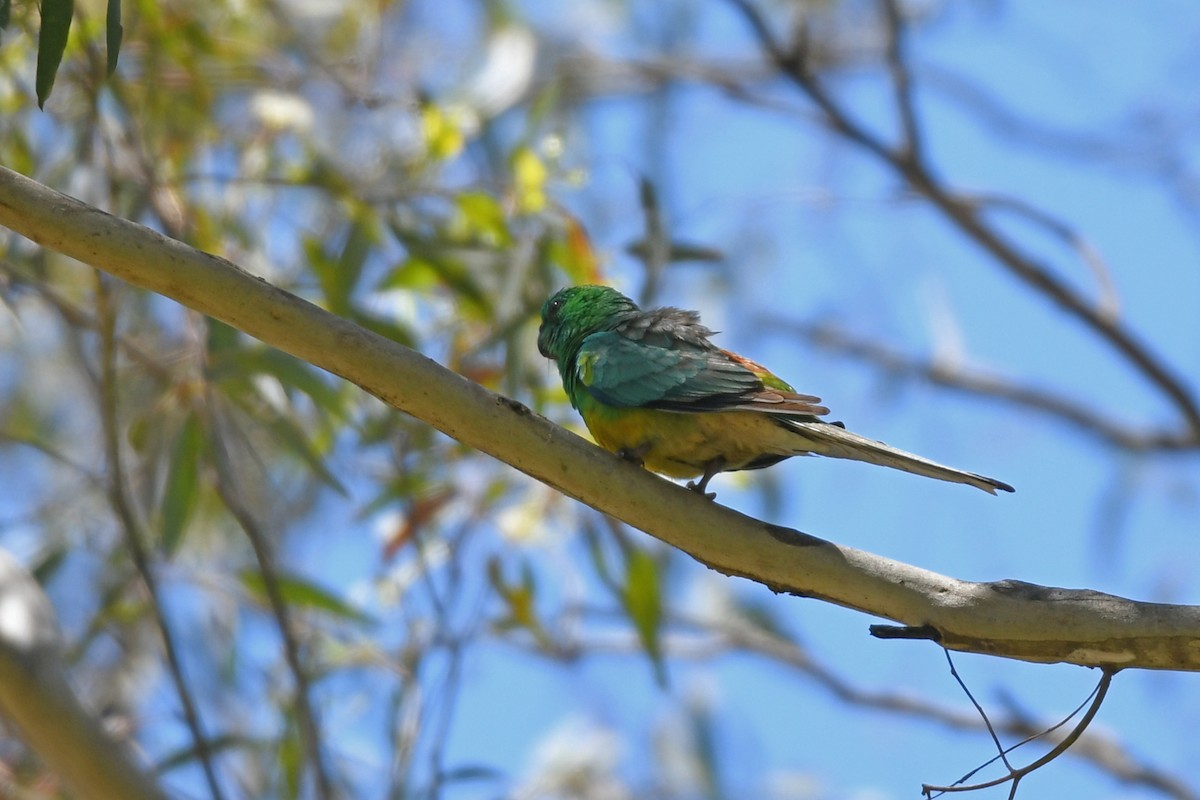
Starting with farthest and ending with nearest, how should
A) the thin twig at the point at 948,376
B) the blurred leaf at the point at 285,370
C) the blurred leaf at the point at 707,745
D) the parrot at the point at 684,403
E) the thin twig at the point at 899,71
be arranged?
the thin twig at the point at 948,376 < the blurred leaf at the point at 707,745 < the thin twig at the point at 899,71 < the blurred leaf at the point at 285,370 < the parrot at the point at 684,403

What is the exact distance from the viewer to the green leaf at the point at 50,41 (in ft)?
8.75

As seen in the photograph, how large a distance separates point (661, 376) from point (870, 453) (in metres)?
0.64

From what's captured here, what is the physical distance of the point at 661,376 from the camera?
3.25 m

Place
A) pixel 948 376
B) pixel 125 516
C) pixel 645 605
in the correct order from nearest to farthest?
1. pixel 125 516
2. pixel 645 605
3. pixel 948 376

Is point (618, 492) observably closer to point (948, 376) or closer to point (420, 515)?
point (420, 515)

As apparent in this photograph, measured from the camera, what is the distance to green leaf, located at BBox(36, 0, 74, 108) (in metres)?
2.67

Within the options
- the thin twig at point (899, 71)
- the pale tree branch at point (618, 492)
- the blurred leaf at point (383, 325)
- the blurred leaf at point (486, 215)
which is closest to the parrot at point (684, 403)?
the pale tree branch at point (618, 492)

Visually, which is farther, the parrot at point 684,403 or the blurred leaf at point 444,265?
the blurred leaf at point 444,265

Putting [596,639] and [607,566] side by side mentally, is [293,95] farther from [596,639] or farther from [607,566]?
[596,639]

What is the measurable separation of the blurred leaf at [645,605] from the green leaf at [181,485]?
1618 millimetres

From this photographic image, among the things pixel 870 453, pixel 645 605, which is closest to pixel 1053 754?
pixel 870 453

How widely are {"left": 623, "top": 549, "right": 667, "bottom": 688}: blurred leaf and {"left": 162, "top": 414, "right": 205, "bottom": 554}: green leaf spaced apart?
1.62 metres

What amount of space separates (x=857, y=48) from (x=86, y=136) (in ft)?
18.4

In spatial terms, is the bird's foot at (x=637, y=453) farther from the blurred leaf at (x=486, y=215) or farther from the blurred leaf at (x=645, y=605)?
the blurred leaf at (x=486, y=215)
